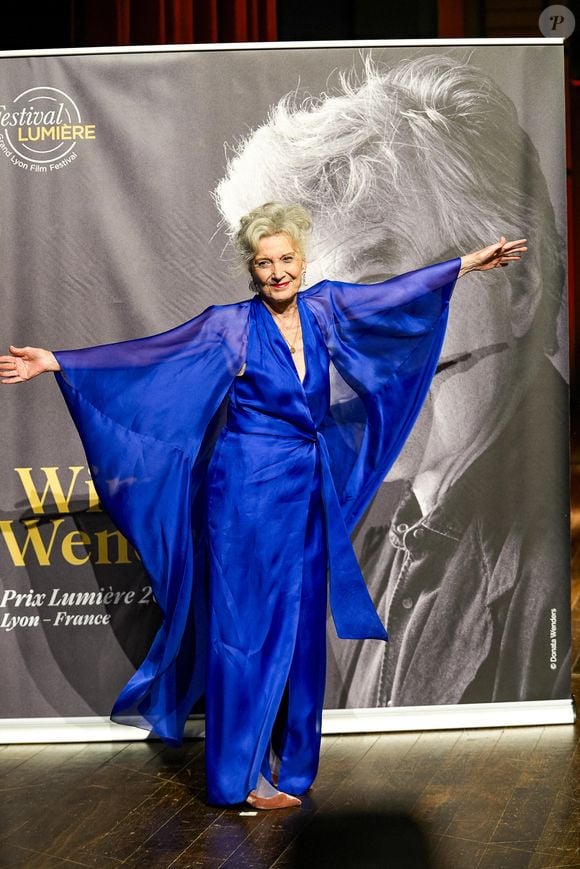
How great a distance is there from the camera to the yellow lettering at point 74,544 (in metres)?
4.01

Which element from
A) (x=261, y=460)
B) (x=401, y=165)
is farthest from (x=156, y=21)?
(x=261, y=460)

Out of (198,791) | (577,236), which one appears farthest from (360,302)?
(577,236)

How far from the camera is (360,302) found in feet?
11.6

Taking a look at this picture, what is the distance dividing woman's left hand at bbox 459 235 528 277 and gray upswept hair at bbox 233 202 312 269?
49 cm

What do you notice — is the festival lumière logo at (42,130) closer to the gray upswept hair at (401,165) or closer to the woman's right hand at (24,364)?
the gray upswept hair at (401,165)

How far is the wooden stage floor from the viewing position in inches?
123

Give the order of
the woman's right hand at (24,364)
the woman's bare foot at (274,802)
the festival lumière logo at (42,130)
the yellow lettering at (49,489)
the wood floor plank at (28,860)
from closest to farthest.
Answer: the wood floor plank at (28,860) → the woman's right hand at (24,364) → the woman's bare foot at (274,802) → the festival lumière logo at (42,130) → the yellow lettering at (49,489)

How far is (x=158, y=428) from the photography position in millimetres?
3537

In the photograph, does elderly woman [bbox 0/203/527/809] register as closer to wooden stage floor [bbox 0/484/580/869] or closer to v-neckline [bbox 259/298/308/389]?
v-neckline [bbox 259/298/308/389]

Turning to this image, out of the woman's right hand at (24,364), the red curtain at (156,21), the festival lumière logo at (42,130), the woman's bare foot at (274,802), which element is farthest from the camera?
the red curtain at (156,21)

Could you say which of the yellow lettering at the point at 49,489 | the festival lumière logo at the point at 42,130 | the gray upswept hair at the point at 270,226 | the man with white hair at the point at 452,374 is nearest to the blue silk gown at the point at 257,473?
the gray upswept hair at the point at 270,226

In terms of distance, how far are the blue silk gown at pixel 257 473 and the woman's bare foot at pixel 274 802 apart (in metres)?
0.05

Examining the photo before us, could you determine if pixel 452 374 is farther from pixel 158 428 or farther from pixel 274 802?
pixel 274 802

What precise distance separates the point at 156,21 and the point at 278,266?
1977mm
